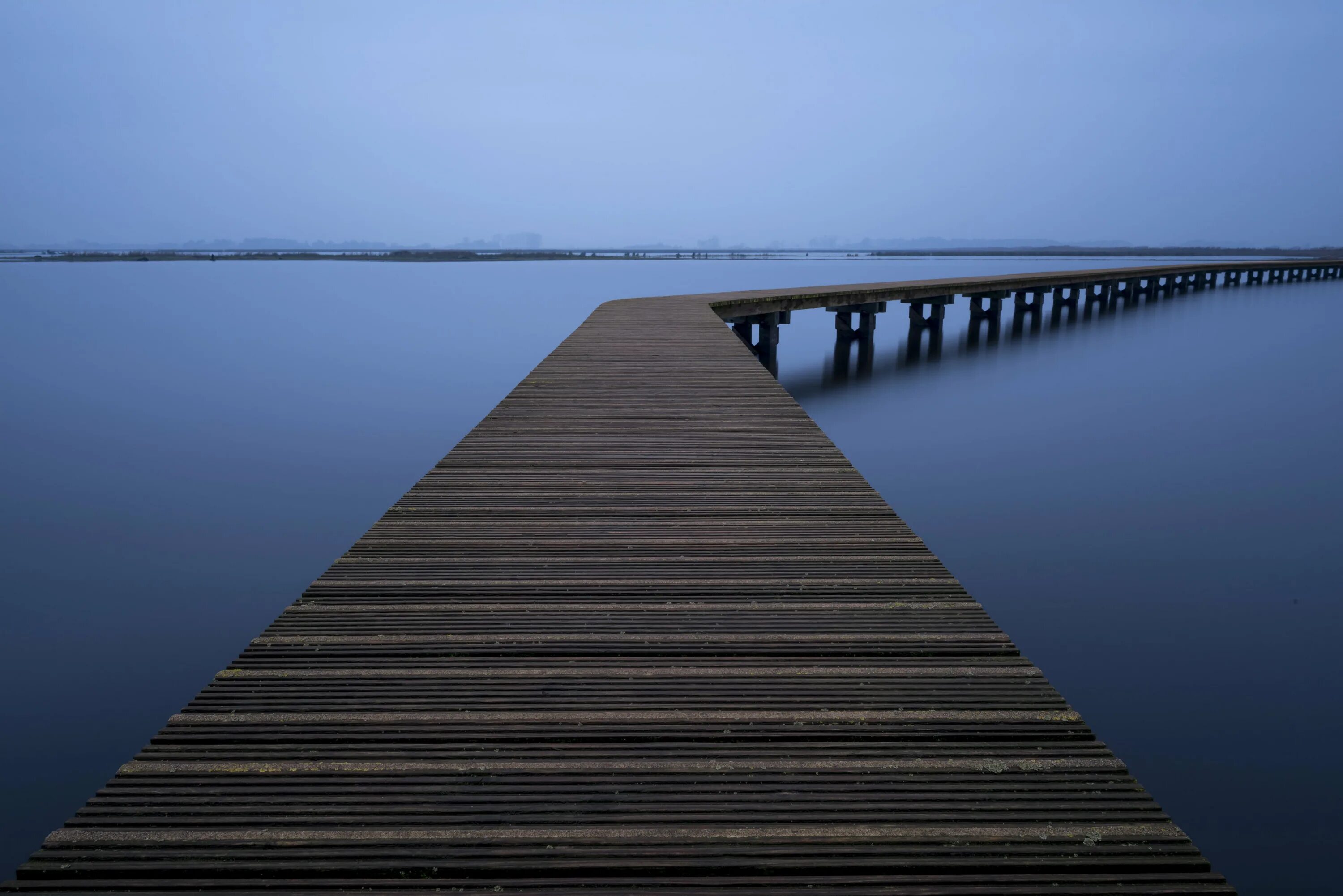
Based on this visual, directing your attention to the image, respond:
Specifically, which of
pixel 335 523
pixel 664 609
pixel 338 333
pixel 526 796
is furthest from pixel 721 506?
pixel 338 333

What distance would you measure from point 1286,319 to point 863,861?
27.2 m

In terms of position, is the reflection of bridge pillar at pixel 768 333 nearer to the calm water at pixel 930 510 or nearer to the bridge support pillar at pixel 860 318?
the calm water at pixel 930 510

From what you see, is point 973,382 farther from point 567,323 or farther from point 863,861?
point 863,861

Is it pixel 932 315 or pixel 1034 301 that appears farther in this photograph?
pixel 1034 301

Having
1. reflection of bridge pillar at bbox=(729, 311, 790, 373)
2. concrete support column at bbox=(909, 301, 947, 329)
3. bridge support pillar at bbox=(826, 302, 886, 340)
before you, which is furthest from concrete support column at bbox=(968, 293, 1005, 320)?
reflection of bridge pillar at bbox=(729, 311, 790, 373)

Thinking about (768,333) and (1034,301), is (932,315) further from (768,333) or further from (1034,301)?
(1034,301)

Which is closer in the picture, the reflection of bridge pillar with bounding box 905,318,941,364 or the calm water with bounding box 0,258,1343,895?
the calm water with bounding box 0,258,1343,895

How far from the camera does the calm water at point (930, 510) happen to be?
3.29 m

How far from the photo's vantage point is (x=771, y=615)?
Answer: 198 cm

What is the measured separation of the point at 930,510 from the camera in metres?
6.38

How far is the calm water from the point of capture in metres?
3.29

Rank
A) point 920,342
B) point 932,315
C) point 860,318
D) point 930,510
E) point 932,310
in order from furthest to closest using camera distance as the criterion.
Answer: point 932,315 < point 932,310 < point 920,342 < point 860,318 < point 930,510

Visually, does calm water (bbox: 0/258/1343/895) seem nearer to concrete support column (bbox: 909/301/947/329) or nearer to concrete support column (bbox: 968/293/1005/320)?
concrete support column (bbox: 909/301/947/329)

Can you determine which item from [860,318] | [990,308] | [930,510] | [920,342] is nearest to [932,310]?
[920,342]
